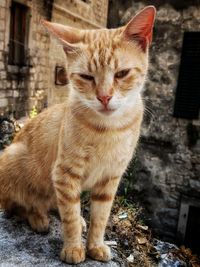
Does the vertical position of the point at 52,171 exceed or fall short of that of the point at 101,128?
it falls short

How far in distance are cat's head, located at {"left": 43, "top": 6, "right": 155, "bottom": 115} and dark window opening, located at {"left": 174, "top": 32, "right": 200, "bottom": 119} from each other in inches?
177

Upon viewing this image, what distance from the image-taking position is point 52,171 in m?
2.53

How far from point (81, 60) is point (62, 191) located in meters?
0.82

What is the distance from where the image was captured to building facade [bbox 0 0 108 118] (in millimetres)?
8805

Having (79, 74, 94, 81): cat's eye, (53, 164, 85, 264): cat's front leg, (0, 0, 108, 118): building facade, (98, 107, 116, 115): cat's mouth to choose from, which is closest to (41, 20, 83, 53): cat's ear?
(79, 74, 94, 81): cat's eye

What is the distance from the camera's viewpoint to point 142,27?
2.27m

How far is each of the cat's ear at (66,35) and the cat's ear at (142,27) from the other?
0.94 feet

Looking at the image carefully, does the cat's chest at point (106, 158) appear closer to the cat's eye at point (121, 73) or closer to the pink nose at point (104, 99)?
the pink nose at point (104, 99)

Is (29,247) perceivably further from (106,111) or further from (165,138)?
(165,138)

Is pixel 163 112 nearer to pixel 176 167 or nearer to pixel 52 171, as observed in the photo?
pixel 176 167

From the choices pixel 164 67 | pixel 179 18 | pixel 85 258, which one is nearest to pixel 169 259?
pixel 85 258

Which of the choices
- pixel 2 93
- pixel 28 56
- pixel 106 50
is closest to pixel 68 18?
pixel 28 56

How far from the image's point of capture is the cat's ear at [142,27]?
2.19m

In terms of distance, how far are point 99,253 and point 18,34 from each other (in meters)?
7.91
